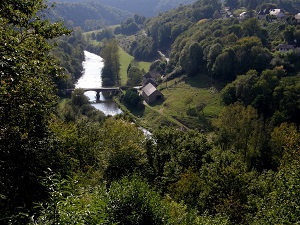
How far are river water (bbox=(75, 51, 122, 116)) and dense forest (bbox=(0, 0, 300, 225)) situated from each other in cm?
1234

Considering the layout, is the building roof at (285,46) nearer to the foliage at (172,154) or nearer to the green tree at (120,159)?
the foliage at (172,154)

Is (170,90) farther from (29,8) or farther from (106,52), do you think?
(29,8)

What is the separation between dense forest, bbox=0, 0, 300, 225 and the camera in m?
12.5

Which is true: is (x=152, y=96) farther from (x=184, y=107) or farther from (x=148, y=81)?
(x=148, y=81)

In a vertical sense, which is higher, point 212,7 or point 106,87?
point 212,7

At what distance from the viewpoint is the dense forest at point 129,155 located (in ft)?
41.1

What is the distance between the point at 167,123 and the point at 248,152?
26.3 meters

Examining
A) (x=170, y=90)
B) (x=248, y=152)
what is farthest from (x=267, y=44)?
(x=248, y=152)

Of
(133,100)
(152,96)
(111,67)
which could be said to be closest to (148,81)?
(152,96)

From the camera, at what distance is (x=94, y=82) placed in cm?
11575

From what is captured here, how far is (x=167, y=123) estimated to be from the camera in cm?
7319

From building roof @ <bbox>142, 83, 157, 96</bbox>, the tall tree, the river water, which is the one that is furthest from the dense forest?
building roof @ <bbox>142, 83, 157, 96</bbox>

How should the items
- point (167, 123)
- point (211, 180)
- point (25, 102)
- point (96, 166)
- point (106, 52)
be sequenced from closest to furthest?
point (25, 102)
point (211, 180)
point (96, 166)
point (167, 123)
point (106, 52)

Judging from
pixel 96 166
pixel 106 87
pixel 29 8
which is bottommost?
pixel 106 87
